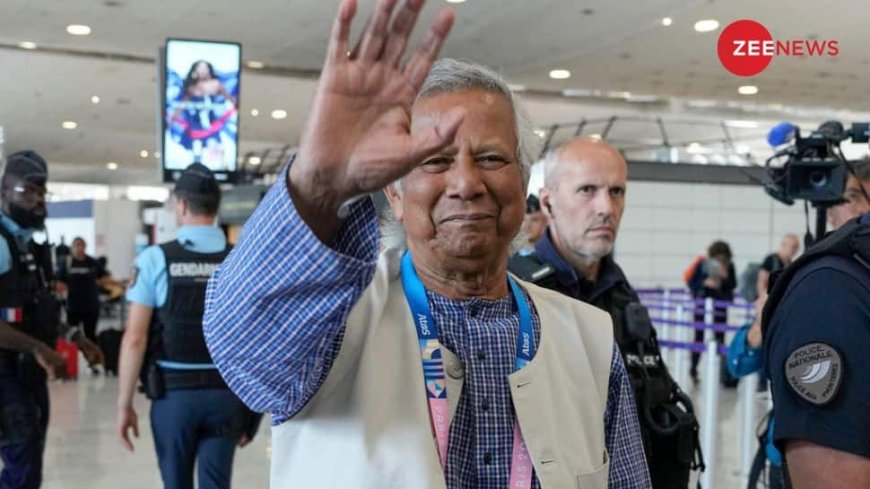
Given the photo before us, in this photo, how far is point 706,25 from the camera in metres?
9.89

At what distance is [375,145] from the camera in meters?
0.94

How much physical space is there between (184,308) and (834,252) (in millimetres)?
2756

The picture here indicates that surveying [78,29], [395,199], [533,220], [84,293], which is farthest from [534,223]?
[84,293]

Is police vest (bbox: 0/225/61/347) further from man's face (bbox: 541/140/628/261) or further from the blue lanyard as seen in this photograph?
the blue lanyard

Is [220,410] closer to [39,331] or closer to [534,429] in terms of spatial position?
[39,331]

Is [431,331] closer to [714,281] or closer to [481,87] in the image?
[481,87]

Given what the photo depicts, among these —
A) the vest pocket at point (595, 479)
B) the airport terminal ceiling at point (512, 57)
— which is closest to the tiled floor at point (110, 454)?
the airport terminal ceiling at point (512, 57)

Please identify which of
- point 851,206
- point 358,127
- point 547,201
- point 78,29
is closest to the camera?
point 358,127

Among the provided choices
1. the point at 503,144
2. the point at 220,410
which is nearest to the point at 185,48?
the point at 220,410

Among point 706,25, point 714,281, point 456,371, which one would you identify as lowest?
point 456,371

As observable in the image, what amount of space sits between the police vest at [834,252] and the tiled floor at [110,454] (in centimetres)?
409

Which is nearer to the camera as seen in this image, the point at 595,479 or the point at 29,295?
the point at 595,479

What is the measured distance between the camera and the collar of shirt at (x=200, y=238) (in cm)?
378

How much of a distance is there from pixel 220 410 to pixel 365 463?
2.75 m
